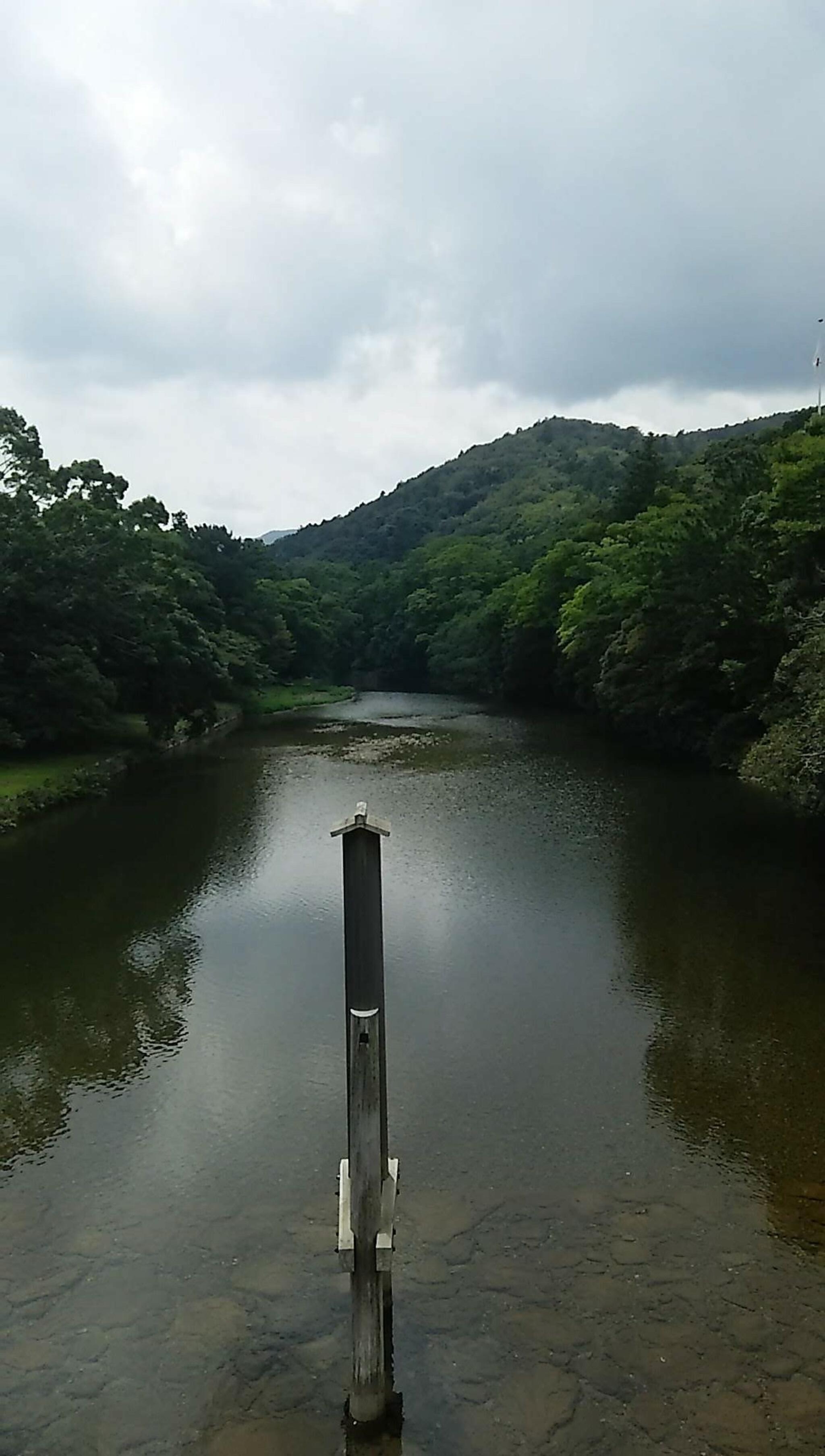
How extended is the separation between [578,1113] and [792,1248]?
239 cm

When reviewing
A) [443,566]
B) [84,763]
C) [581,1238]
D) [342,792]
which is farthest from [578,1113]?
[443,566]

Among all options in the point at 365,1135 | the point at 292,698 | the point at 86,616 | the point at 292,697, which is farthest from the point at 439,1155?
the point at 292,697

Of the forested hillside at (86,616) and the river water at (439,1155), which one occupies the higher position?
the forested hillside at (86,616)

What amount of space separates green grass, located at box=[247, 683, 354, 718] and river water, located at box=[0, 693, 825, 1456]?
35428 mm

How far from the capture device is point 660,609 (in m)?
34.8

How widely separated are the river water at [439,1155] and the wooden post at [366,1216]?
294mm

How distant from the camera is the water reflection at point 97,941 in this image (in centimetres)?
1023

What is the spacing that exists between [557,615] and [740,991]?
42.6 metres

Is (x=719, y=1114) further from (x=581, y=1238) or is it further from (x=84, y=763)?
(x=84, y=763)

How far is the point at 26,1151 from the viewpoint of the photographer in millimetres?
8688

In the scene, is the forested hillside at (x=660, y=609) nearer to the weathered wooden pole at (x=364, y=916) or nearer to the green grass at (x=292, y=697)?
the green grass at (x=292, y=697)

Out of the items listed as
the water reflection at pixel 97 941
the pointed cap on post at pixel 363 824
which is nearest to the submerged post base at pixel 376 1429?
the pointed cap on post at pixel 363 824

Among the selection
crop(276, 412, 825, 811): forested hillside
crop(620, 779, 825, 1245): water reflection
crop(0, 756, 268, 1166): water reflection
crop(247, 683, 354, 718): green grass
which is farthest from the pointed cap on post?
crop(247, 683, 354, 718): green grass

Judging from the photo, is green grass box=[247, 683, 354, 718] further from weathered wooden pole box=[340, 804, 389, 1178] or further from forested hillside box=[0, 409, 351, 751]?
weathered wooden pole box=[340, 804, 389, 1178]
